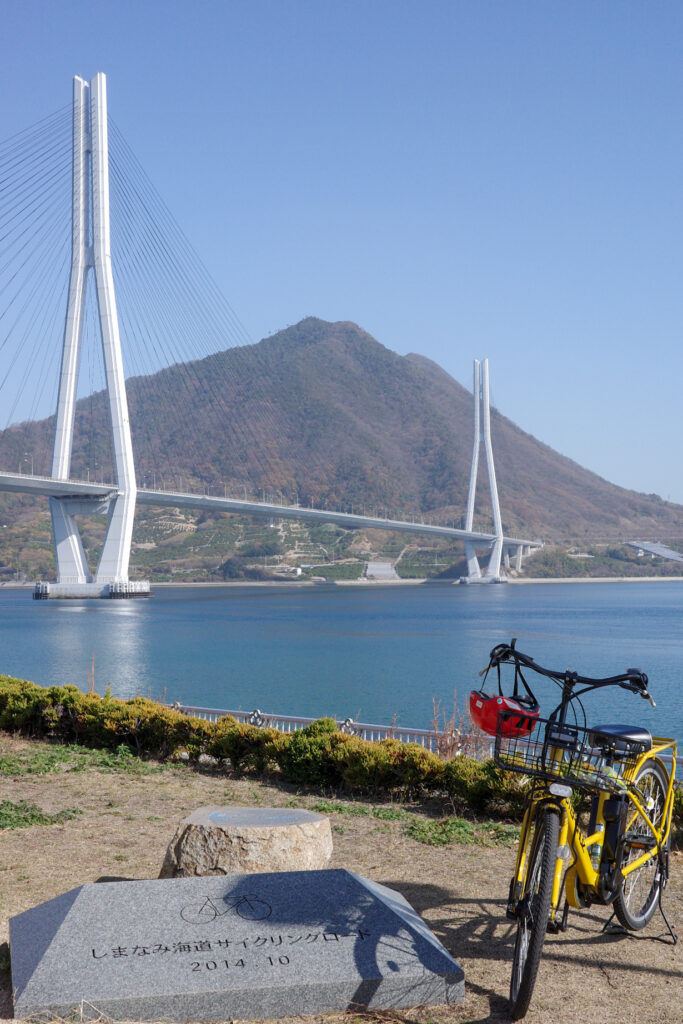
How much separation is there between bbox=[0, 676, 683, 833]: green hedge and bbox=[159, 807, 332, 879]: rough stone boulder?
193 cm

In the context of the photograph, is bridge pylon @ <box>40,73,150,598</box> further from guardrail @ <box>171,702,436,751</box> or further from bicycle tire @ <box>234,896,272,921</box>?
bicycle tire @ <box>234,896,272,921</box>

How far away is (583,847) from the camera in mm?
3518

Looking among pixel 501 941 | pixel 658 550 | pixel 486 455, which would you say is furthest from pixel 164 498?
pixel 658 550

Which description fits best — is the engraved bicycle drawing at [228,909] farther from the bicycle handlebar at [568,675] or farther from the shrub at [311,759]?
the shrub at [311,759]

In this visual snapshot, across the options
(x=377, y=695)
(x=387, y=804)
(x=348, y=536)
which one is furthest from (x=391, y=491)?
(x=387, y=804)

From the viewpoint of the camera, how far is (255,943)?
3531mm

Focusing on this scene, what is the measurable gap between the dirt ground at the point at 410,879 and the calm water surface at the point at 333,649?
1255cm

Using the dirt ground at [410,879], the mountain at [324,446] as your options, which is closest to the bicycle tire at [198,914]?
the dirt ground at [410,879]

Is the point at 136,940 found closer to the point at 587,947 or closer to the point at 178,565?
the point at 587,947

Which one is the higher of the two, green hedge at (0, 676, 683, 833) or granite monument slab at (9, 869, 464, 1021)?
granite monument slab at (9, 869, 464, 1021)

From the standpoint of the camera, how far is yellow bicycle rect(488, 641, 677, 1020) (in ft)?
10.6

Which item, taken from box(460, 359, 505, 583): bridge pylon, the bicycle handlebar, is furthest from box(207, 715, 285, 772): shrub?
box(460, 359, 505, 583): bridge pylon

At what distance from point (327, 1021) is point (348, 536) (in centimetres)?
11241

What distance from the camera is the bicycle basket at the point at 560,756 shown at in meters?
3.29
